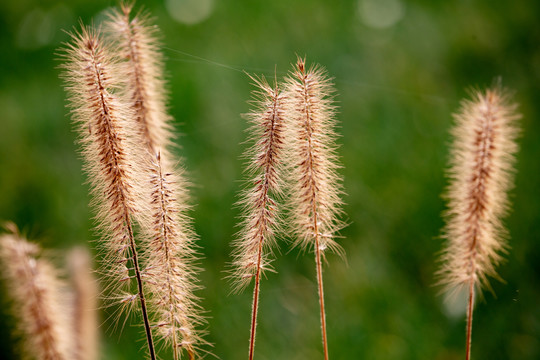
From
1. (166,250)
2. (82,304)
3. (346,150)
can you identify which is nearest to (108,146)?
(166,250)

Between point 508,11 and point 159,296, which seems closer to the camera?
point 159,296

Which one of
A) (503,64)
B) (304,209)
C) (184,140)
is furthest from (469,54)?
(304,209)

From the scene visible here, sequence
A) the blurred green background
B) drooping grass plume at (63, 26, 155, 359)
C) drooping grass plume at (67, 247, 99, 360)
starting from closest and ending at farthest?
drooping grass plume at (63, 26, 155, 359) → drooping grass plume at (67, 247, 99, 360) → the blurred green background

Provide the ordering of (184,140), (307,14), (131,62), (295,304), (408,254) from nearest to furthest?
(131,62) < (295,304) < (408,254) < (184,140) < (307,14)

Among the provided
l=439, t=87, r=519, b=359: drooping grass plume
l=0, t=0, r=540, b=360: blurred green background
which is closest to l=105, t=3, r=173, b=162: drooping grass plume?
l=439, t=87, r=519, b=359: drooping grass plume

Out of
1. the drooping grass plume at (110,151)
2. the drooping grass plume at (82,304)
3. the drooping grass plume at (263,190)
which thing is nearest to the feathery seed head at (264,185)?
the drooping grass plume at (263,190)

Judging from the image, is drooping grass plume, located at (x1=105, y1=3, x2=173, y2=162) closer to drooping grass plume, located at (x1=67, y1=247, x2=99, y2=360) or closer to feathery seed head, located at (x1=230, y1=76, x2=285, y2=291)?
feathery seed head, located at (x1=230, y1=76, x2=285, y2=291)

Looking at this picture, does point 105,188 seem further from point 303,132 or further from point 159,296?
point 303,132
